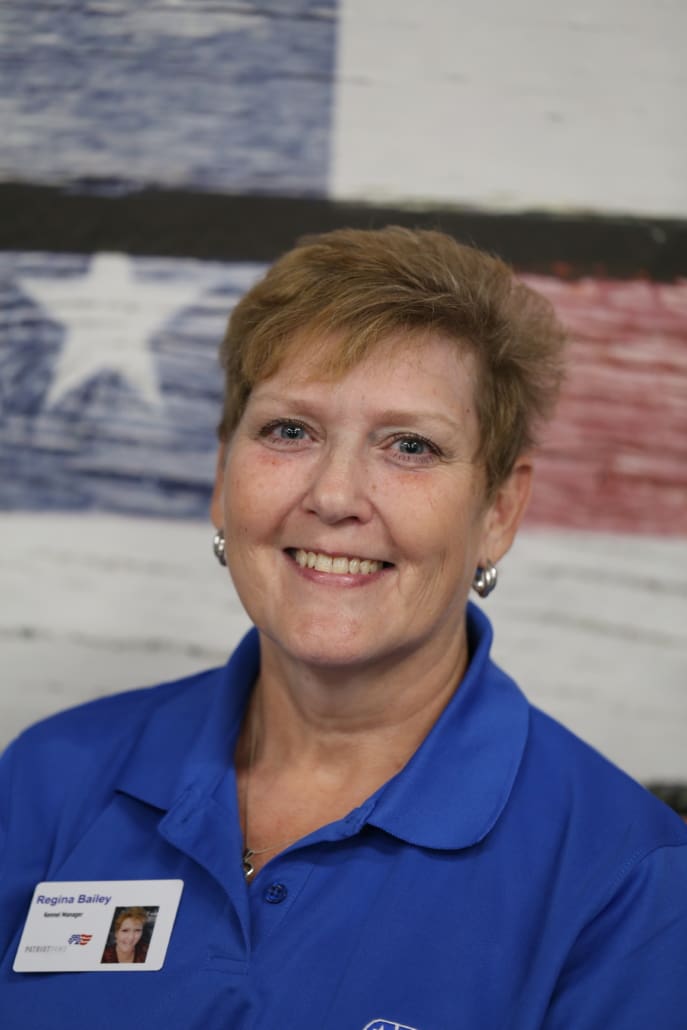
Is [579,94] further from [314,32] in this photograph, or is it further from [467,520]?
[467,520]

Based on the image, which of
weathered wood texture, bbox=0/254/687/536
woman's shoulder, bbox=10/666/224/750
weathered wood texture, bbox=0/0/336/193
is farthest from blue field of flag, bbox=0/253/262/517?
woman's shoulder, bbox=10/666/224/750

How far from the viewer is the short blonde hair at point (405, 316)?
1.63 metres

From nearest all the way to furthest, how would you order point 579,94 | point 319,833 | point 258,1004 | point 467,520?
1. point 258,1004
2. point 319,833
3. point 467,520
4. point 579,94

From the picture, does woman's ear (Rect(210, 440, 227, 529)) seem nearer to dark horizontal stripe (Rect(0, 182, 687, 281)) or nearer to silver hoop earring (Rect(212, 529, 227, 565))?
silver hoop earring (Rect(212, 529, 227, 565))

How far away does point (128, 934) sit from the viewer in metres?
1.58

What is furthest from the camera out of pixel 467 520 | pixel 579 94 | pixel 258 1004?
pixel 579 94

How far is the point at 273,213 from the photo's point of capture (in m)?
2.37

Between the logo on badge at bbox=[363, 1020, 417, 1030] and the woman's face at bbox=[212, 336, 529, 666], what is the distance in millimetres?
462

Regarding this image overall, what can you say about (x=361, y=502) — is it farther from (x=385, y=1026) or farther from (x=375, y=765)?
(x=385, y=1026)

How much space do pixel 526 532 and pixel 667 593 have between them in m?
0.31

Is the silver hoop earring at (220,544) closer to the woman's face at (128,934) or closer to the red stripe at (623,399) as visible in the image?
the woman's face at (128,934)

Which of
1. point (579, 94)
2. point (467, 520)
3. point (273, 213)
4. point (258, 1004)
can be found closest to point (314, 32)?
A: point (273, 213)

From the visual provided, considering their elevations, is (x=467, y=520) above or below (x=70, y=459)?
above

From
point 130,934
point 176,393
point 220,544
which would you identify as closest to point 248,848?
point 130,934
